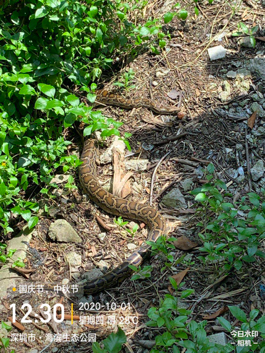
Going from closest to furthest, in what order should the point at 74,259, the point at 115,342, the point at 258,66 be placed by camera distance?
the point at 115,342 < the point at 74,259 < the point at 258,66

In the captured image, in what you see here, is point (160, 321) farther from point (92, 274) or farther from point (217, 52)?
point (217, 52)

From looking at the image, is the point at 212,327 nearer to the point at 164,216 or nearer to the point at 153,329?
the point at 153,329

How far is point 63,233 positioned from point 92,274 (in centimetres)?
72

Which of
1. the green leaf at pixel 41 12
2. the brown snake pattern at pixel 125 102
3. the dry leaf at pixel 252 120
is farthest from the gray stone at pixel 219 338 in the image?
the green leaf at pixel 41 12

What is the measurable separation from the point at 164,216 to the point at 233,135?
5.32ft

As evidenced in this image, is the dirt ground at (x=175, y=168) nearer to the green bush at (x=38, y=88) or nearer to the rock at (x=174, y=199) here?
the rock at (x=174, y=199)

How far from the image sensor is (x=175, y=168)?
545 centimetres

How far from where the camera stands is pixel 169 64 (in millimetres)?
6602

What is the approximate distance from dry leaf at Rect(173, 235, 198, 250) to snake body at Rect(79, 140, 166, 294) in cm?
34

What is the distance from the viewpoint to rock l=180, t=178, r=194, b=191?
5.18m

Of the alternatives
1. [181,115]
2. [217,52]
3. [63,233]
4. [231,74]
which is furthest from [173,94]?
[63,233]

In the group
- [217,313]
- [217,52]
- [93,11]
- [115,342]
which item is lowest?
[217,313]

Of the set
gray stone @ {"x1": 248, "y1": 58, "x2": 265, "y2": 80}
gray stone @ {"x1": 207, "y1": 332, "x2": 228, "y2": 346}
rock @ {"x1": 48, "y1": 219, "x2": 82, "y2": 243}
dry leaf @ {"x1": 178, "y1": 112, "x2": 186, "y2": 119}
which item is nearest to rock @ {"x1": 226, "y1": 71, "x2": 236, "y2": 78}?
gray stone @ {"x1": 248, "y1": 58, "x2": 265, "y2": 80}
